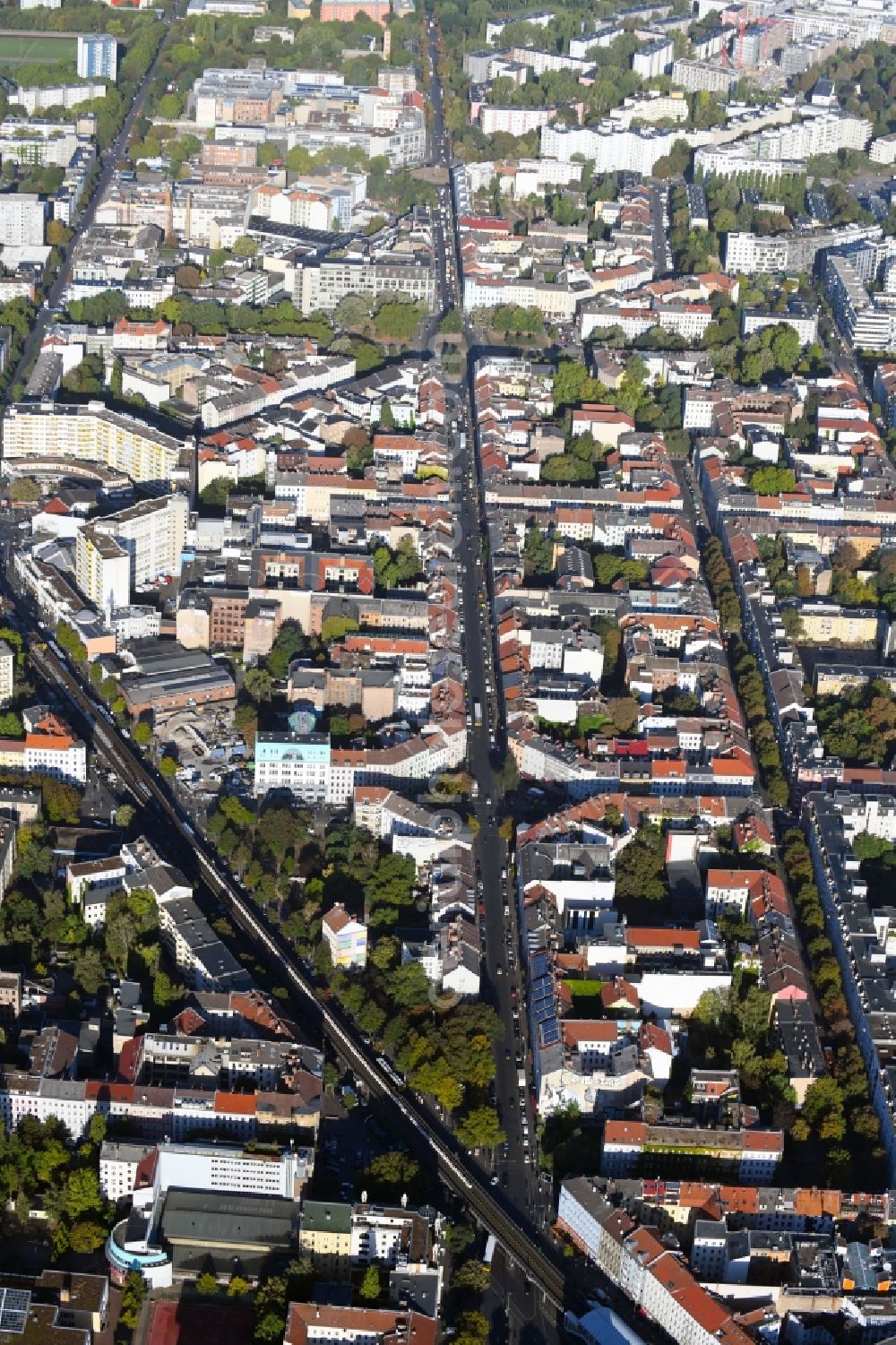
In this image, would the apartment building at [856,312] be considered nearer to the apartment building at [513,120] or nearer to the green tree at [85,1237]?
the apartment building at [513,120]

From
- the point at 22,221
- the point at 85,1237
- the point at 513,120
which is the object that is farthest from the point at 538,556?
A: the point at 513,120

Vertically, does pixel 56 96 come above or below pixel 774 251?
above

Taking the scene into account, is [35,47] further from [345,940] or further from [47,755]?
[345,940]

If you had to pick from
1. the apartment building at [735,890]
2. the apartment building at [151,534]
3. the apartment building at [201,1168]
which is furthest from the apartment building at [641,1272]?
the apartment building at [151,534]

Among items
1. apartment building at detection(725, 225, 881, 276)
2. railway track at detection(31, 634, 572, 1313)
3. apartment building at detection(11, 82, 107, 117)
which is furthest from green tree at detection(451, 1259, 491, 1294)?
apartment building at detection(11, 82, 107, 117)

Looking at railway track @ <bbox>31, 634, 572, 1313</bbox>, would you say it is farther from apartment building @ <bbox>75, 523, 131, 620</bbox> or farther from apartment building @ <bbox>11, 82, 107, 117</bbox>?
apartment building @ <bbox>11, 82, 107, 117</bbox>

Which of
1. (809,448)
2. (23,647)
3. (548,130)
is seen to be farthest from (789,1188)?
(548,130)
